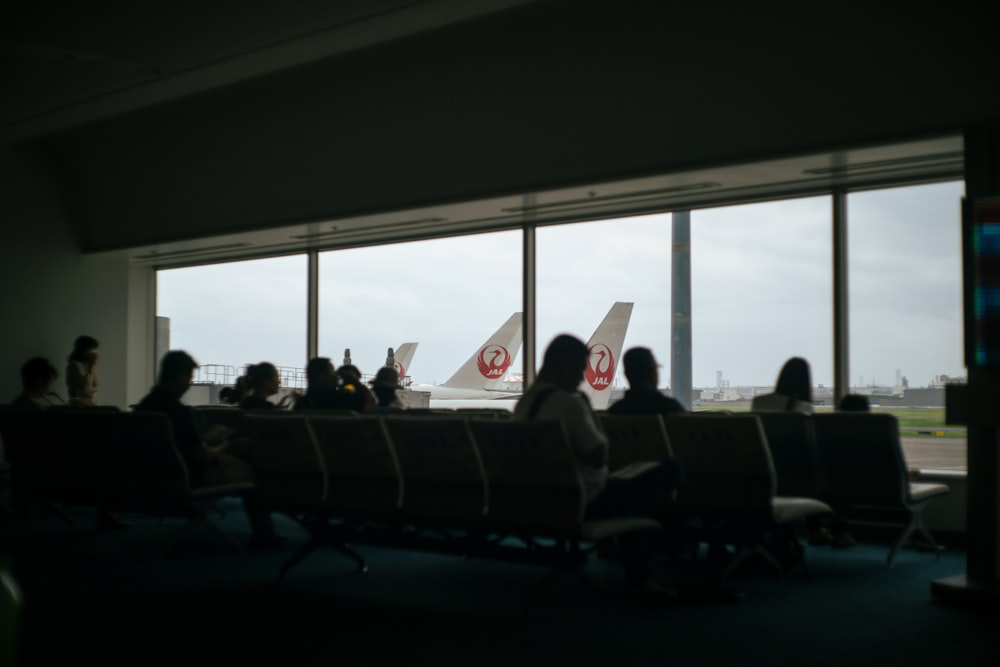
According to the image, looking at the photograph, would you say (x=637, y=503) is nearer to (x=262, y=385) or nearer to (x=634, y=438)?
(x=634, y=438)

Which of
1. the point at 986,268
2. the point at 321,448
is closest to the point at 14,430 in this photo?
the point at 321,448

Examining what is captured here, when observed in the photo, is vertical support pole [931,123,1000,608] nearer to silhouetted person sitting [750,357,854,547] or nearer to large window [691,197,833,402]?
silhouetted person sitting [750,357,854,547]

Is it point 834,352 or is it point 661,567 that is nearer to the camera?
point 661,567

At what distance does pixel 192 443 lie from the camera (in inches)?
225

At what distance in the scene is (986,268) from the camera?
169 inches

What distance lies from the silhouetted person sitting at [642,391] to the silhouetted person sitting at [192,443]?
88.8 inches

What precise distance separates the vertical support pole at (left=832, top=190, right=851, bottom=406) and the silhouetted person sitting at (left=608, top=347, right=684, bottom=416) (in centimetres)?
275

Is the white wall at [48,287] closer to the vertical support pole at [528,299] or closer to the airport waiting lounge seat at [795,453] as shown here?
the vertical support pole at [528,299]

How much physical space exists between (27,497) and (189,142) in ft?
17.4

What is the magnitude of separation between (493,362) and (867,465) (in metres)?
17.5

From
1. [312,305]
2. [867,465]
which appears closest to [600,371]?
[312,305]

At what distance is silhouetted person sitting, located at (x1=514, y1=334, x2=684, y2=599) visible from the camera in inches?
165

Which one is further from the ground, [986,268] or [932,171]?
[932,171]

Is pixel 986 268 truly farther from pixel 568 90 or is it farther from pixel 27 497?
pixel 27 497
